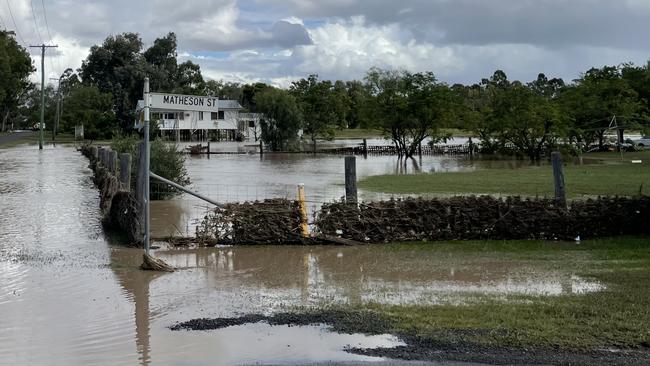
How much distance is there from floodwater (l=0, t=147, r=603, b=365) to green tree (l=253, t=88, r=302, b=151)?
5129 cm

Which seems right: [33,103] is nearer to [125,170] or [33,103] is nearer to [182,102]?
[125,170]

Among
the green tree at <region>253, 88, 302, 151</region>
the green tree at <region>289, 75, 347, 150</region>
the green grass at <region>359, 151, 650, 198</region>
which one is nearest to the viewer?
the green grass at <region>359, 151, 650, 198</region>

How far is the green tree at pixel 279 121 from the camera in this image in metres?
65.3

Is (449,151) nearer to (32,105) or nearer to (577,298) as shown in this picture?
(577,298)

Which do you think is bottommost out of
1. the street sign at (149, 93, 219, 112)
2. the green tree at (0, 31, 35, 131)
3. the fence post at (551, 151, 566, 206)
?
the fence post at (551, 151, 566, 206)

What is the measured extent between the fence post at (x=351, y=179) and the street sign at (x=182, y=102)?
293 centimetres

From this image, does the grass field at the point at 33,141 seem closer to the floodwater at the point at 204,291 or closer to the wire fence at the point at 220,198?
the wire fence at the point at 220,198

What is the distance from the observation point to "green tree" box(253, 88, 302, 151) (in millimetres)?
65312

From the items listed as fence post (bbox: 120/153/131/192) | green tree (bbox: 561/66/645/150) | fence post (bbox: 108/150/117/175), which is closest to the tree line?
green tree (bbox: 561/66/645/150)

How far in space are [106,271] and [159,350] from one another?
4.35 m

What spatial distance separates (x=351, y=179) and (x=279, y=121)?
2086 inches

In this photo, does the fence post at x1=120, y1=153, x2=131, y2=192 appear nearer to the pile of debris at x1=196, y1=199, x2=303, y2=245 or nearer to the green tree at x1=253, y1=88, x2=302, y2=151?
the pile of debris at x1=196, y1=199, x2=303, y2=245

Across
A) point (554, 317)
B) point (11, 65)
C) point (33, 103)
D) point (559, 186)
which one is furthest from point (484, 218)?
point (33, 103)

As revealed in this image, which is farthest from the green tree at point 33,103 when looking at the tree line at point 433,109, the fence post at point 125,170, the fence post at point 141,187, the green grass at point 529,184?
the fence post at point 141,187
